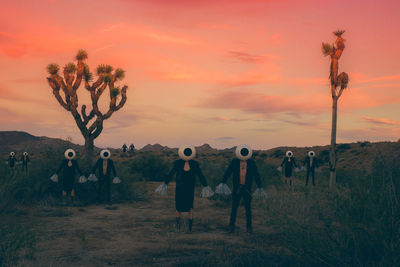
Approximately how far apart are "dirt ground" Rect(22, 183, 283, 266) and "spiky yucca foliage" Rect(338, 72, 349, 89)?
37.0ft

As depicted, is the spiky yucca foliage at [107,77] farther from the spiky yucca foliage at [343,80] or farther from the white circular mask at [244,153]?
the white circular mask at [244,153]

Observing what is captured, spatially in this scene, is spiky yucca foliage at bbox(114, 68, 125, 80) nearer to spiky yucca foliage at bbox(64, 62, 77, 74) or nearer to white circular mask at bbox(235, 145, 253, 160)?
spiky yucca foliage at bbox(64, 62, 77, 74)

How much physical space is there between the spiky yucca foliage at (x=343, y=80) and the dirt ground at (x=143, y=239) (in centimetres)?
1129

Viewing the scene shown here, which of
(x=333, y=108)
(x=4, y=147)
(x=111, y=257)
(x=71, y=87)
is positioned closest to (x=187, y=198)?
(x=111, y=257)

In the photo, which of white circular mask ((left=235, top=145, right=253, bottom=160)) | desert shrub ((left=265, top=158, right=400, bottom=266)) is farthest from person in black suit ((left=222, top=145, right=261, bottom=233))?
desert shrub ((left=265, top=158, right=400, bottom=266))

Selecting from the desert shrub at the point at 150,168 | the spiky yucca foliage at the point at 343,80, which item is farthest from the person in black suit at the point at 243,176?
the desert shrub at the point at 150,168

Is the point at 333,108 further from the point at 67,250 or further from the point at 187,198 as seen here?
the point at 67,250

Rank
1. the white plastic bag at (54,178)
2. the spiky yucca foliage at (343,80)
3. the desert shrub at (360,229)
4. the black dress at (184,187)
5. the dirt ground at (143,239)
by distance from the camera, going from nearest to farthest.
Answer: the desert shrub at (360,229) → the dirt ground at (143,239) → the black dress at (184,187) → the white plastic bag at (54,178) → the spiky yucca foliage at (343,80)

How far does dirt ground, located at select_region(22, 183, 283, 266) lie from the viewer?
7.09 m

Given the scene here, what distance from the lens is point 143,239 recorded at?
9.15 m

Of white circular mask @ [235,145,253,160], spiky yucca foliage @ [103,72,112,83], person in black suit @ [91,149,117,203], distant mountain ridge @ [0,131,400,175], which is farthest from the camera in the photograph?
spiky yucca foliage @ [103,72,112,83]

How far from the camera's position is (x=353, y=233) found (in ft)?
17.1

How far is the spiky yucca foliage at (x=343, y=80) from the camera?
21.5 meters

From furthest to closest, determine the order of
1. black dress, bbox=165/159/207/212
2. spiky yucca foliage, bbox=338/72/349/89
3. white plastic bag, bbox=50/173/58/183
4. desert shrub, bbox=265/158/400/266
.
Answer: spiky yucca foliage, bbox=338/72/349/89 < white plastic bag, bbox=50/173/58/183 < black dress, bbox=165/159/207/212 < desert shrub, bbox=265/158/400/266
